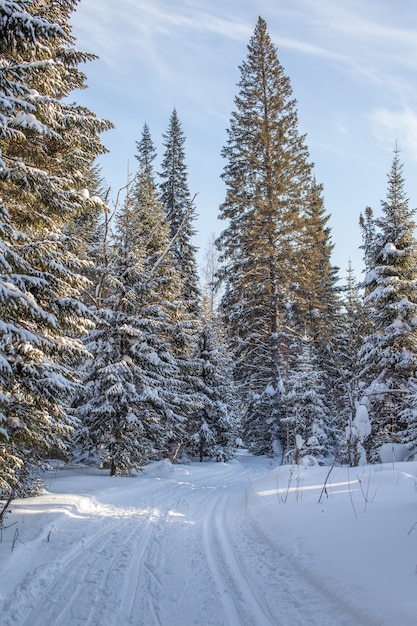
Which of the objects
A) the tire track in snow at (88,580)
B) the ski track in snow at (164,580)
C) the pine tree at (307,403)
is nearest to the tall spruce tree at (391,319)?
the pine tree at (307,403)

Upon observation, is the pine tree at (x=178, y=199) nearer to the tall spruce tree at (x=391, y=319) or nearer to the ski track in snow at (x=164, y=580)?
the tall spruce tree at (x=391, y=319)

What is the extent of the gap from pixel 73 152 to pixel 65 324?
3504 millimetres

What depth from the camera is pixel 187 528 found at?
6.73m

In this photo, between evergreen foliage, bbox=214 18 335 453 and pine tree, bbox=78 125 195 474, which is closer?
pine tree, bbox=78 125 195 474

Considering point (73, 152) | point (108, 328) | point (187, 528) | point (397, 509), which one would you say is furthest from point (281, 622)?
point (108, 328)

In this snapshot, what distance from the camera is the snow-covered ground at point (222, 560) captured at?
356 centimetres

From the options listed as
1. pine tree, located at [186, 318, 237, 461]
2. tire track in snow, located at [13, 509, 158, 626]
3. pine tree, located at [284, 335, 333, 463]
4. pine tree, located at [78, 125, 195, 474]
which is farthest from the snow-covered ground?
pine tree, located at [186, 318, 237, 461]

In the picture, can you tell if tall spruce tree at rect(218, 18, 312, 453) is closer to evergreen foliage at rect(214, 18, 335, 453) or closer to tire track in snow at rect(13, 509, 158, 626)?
evergreen foliage at rect(214, 18, 335, 453)

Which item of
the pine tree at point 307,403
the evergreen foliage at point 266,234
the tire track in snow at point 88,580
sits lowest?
the tire track in snow at point 88,580

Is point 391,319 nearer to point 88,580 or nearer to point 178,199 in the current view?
point 88,580

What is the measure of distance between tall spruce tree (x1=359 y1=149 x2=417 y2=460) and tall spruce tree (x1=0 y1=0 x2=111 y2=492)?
1065 cm

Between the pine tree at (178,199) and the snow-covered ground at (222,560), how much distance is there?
61.7 ft

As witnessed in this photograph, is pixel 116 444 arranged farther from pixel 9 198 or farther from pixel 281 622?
pixel 281 622

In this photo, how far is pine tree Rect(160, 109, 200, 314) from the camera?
25953 millimetres
